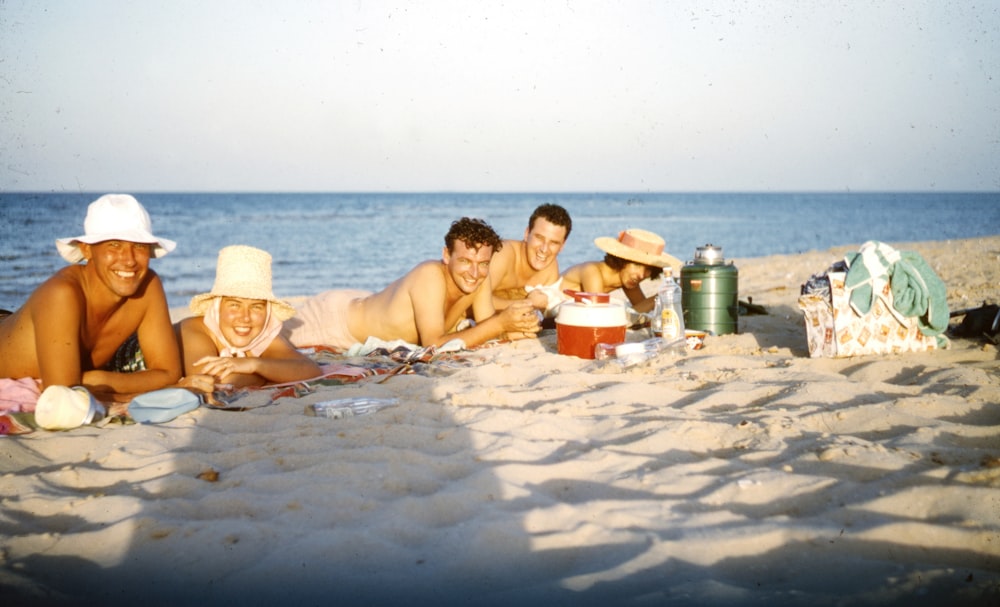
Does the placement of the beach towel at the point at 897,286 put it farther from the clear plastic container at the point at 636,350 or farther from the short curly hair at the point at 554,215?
the short curly hair at the point at 554,215

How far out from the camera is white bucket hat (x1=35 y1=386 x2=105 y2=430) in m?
3.42

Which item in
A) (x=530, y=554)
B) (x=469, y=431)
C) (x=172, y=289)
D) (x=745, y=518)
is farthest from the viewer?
(x=172, y=289)

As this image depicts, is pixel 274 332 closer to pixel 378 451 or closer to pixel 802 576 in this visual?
pixel 378 451

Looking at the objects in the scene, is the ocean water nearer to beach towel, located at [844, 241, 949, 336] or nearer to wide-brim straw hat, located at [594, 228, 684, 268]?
wide-brim straw hat, located at [594, 228, 684, 268]

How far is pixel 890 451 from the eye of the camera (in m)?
2.82

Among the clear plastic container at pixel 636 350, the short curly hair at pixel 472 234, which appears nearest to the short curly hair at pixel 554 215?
the short curly hair at pixel 472 234

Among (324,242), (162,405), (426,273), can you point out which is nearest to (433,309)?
(426,273)

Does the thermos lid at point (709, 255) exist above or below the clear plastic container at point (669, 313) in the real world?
above

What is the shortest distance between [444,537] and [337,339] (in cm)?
384

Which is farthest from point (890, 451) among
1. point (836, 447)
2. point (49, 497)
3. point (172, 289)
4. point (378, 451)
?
point (172, 289)

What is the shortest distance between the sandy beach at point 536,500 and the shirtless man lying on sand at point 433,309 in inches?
Answer: 65.3

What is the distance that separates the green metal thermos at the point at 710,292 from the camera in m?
5.65

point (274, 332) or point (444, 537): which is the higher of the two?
point (274, 332)

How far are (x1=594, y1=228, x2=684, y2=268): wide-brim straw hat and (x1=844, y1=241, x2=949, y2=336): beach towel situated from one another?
1837mm
